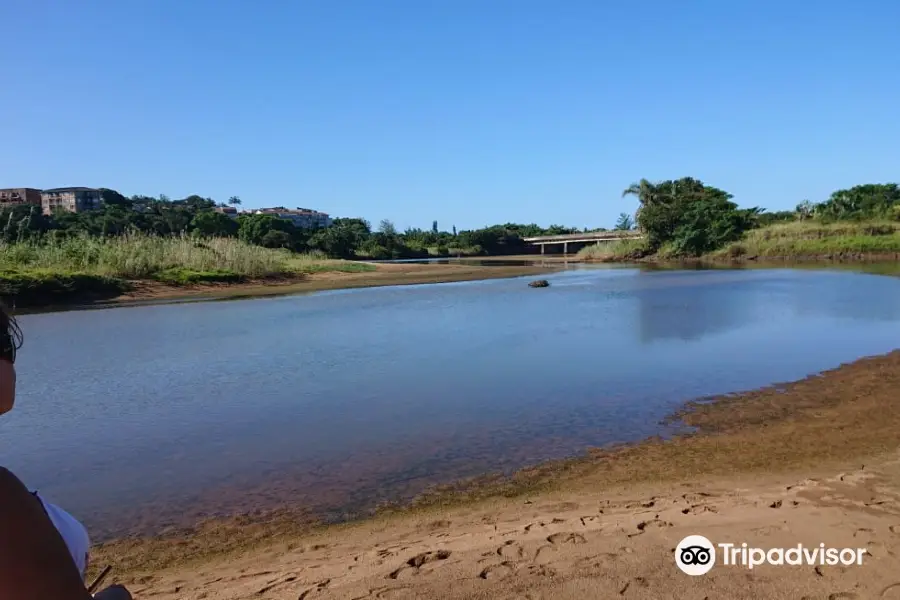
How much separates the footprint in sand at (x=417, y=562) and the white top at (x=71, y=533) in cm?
261

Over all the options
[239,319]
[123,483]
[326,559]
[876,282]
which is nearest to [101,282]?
[239,319]

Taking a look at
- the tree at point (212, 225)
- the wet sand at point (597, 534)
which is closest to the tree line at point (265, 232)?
the tree at point (212, 225)

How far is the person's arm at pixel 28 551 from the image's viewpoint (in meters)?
1.23

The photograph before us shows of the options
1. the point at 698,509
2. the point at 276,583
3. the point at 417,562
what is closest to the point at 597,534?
the point at 698,509

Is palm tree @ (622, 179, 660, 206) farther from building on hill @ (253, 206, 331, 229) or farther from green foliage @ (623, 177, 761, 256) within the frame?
building on hill @ (253, 206, 331, 229)

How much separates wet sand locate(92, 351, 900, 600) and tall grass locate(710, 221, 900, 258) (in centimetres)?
5488

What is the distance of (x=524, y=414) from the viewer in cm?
888

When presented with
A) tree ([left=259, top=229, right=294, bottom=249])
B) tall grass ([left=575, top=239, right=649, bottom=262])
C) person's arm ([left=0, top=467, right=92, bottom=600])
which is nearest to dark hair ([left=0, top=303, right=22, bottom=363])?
person's arm ([left=0, top=467, right=92, bottom=600])

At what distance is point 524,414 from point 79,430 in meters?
6.39

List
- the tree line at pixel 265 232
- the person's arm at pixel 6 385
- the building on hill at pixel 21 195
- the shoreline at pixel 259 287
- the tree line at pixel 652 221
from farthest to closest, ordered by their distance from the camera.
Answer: the building on hill at pixel 21 195, the tree line at pixel 265 232, the tree line at pixel 652 221, the shoreline at pixel 259 287, the person's arm at pixel 6 385

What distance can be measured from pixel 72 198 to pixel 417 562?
15400cm

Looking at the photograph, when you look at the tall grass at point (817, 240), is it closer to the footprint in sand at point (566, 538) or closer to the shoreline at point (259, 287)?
the shoreline at point (259, 287)

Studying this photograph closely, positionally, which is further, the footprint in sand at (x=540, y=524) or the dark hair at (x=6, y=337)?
the footprint in sand at (x=540, y=524)

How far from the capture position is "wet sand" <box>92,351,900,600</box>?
140 inches
